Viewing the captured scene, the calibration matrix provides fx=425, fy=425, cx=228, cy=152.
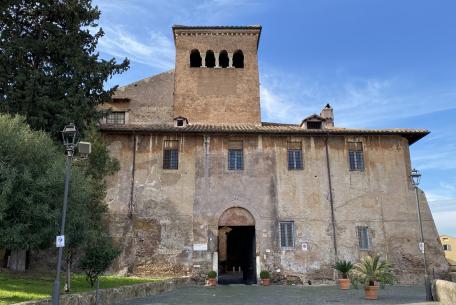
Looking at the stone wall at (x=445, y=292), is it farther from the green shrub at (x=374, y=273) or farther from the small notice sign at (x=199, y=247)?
the small notice sign at (x=199, y=247)

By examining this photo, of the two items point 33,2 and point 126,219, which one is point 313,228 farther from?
point 33,2

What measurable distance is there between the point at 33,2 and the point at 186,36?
13.0 metres

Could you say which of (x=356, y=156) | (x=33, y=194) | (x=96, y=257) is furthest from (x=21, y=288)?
(x=356, y=156)

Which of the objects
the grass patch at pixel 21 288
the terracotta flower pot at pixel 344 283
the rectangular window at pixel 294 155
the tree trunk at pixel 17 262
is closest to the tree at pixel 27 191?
the grass patch at pixel 21 288

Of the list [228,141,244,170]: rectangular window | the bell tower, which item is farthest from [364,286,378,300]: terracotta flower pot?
the bell tower

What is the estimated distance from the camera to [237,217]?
2344 cm

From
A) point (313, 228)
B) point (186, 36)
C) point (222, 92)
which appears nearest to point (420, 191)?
point (313, 228)

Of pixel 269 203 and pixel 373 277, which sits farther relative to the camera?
pixel 269 203

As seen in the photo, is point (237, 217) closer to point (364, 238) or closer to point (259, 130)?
point (259, 130)

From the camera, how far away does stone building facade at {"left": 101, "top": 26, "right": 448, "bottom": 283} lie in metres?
22.8

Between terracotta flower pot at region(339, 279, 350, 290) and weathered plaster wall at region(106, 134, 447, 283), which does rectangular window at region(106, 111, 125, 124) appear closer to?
weathered plaster wall at region(106, 134, 447, 283)

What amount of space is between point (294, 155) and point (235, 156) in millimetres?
3413

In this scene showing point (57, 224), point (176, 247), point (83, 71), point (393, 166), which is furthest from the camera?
point (393, 166)

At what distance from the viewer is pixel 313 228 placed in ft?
76.2
